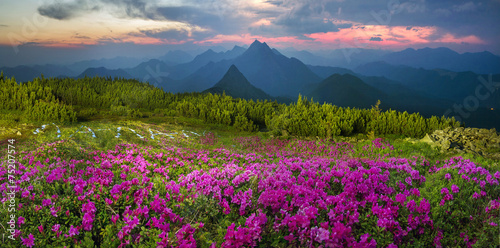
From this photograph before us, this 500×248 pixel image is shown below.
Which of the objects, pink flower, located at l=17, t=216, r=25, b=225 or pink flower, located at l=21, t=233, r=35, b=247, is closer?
pink flower, located at l=21, t=233, r=35, b=247

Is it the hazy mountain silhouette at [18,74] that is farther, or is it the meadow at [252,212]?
the hazy mountain silhouette at [18,74]

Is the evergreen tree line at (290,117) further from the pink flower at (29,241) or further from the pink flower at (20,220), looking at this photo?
the pink flower at (29,241)

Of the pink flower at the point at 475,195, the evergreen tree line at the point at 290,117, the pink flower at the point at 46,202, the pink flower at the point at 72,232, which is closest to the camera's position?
the pink flower at the point at 72,232

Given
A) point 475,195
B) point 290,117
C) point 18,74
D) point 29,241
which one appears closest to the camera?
point 29,241

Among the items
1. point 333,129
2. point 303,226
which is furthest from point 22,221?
point 333,129

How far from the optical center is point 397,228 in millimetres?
2891

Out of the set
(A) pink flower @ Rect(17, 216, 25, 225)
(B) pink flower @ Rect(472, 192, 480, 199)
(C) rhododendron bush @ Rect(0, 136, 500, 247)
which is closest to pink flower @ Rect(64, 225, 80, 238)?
(C) rhododendron bush @ Rect(0, 136, 500, 247)

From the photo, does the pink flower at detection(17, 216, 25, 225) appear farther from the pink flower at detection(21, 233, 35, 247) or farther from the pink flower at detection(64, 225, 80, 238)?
the pink flower at detection(64, 225, 80, 238)

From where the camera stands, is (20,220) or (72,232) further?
(20,220)

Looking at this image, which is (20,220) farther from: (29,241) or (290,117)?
(290,117)

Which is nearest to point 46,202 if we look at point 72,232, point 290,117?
point 72,232

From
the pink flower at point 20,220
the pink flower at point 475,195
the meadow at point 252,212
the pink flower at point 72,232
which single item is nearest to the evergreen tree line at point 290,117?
the meadow at point 252,212

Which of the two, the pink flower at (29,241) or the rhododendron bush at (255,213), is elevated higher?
the rhododendron bush at (255,213)

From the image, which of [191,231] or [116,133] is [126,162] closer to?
[191,231]
